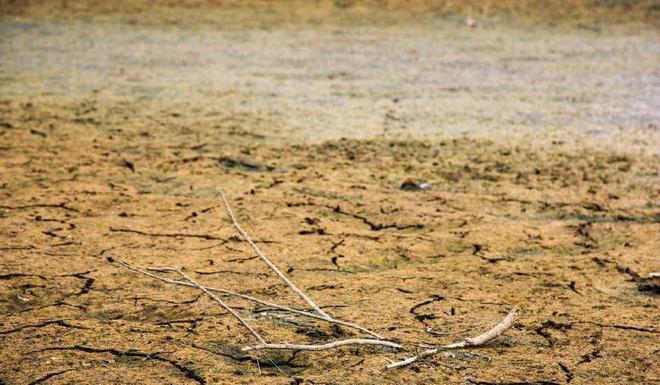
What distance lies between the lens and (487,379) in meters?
2.25

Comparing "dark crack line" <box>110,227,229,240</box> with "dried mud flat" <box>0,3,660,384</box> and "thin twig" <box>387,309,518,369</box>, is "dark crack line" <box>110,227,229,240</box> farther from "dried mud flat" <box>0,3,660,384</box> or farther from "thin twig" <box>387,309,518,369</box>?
"thin twig" <box>387,309,518,369</box>

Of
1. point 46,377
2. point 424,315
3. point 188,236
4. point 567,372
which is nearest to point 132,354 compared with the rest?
point 46,377

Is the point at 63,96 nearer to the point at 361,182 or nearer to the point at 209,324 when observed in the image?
the point at 361,182

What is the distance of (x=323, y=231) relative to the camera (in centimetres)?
344

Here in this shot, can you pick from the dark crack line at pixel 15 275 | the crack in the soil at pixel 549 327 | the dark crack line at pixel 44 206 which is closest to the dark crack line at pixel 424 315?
the crack in the soil at pixel 549 327

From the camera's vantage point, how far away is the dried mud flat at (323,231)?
236cm

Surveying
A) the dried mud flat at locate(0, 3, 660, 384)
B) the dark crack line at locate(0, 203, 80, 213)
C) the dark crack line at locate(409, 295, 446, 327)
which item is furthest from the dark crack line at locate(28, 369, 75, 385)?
the dark crack line at locate(0, 203, 80, 213)

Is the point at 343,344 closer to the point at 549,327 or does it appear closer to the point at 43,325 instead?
the point at 549,327

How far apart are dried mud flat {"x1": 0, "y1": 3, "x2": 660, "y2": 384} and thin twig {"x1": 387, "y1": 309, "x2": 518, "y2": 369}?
0.09ft

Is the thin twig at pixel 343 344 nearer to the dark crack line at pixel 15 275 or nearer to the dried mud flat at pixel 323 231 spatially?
the dried mud flat at pixel 323 231

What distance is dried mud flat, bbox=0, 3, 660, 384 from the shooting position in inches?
93.0

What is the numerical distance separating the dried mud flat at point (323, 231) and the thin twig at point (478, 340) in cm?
3

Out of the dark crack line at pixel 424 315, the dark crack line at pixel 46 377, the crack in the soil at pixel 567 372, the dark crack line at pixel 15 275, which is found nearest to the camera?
the dark crack line at pixel 46 377

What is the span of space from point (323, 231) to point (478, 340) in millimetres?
1160
